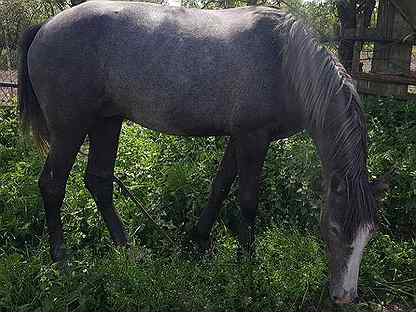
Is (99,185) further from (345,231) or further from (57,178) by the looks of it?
(345,231)

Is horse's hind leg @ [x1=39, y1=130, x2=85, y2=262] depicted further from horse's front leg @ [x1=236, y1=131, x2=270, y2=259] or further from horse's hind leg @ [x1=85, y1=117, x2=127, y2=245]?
horse's front leg @ [x1=236, y1=131, x2=270, y2=259]

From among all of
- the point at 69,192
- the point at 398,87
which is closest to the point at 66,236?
the point at 69,192

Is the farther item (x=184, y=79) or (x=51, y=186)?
(x=51, y=186)

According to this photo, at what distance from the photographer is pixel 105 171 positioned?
3773 millimetres

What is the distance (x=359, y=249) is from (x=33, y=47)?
2.43 metres

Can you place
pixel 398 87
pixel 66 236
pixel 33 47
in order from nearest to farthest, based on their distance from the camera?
pixel 33 47 → pixel 66 236 → pixel 398 87

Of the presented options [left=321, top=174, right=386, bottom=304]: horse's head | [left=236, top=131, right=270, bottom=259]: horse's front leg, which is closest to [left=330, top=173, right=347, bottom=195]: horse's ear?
[left=321, top=174, right=386, bottom=304]: horse's head

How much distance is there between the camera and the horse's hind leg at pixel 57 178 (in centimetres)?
339

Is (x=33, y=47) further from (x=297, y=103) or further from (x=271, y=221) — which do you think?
(x=271, y=221)

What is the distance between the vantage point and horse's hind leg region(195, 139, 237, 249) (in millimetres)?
3668

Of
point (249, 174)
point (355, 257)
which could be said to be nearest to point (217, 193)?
point (249, 174)

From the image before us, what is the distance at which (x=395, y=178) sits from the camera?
432 cm

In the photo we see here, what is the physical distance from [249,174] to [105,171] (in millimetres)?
1123

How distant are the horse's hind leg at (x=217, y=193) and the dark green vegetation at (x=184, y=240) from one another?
0.15m
